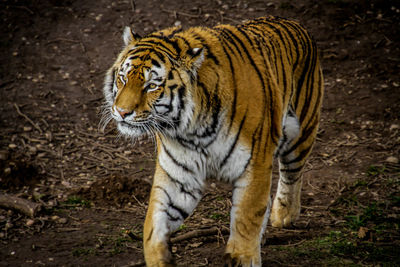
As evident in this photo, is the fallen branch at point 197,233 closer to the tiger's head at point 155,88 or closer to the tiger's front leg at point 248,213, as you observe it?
the tiger's front leg at point 248,213

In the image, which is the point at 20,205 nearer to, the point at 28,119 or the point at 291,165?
the point at 28,119

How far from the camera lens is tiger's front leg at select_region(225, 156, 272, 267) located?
293 centimetres

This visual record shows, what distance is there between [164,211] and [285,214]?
1339 mm

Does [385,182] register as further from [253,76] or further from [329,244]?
[253,76]

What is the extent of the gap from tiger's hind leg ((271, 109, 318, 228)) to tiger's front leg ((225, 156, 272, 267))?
2.29ft

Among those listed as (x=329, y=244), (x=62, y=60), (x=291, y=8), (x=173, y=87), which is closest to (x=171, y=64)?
(x=173, y=87)

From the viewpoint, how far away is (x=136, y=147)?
535cm

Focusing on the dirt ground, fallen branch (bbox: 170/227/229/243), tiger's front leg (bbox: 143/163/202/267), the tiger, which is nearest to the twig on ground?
the dirt ground

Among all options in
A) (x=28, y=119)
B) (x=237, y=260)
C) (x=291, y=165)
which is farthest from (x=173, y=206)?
(x=28, y=119)

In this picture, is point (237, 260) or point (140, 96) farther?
point (237, 260)

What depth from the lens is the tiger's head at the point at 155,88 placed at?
2.64m

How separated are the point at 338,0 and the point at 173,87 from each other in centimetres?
546

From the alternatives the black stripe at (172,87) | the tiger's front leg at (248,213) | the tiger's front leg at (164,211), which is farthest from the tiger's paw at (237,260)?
the black stripe at (172,87)

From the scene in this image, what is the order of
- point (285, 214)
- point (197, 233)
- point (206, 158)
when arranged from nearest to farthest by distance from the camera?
point (206, 158) < point (197, 233) < point (285, 214)
